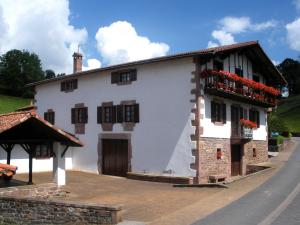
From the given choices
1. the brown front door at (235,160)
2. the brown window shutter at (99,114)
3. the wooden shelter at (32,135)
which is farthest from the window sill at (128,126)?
the wooden shelter at (32,135)

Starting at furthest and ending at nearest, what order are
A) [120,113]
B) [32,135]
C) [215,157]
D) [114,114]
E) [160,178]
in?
[114,114] < [120,113] < [215,157] < [160,178] < [32,135]

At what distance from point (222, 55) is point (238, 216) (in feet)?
44.4

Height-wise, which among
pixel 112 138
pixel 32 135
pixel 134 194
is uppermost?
pixel 32 135

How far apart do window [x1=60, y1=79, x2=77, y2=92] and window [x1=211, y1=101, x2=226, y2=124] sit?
33.5ft

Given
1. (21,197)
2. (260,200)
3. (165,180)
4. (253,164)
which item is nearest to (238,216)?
(260,200)

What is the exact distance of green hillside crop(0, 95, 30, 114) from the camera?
62.4 metres

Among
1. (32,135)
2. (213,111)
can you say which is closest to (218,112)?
(213,111)

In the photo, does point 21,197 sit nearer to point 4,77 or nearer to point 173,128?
point 173,128

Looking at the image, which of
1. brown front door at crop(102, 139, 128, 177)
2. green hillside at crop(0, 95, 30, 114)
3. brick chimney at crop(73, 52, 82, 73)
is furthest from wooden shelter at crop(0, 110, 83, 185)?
green hillside at crop(0, 95, 30, 114)

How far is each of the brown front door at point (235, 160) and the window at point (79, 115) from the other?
31.8 feet

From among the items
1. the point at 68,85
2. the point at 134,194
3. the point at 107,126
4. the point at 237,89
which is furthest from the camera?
the point at 68,85

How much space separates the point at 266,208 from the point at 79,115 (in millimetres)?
17540

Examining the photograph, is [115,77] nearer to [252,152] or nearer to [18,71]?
[252,152]

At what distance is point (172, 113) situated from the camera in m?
23.9
